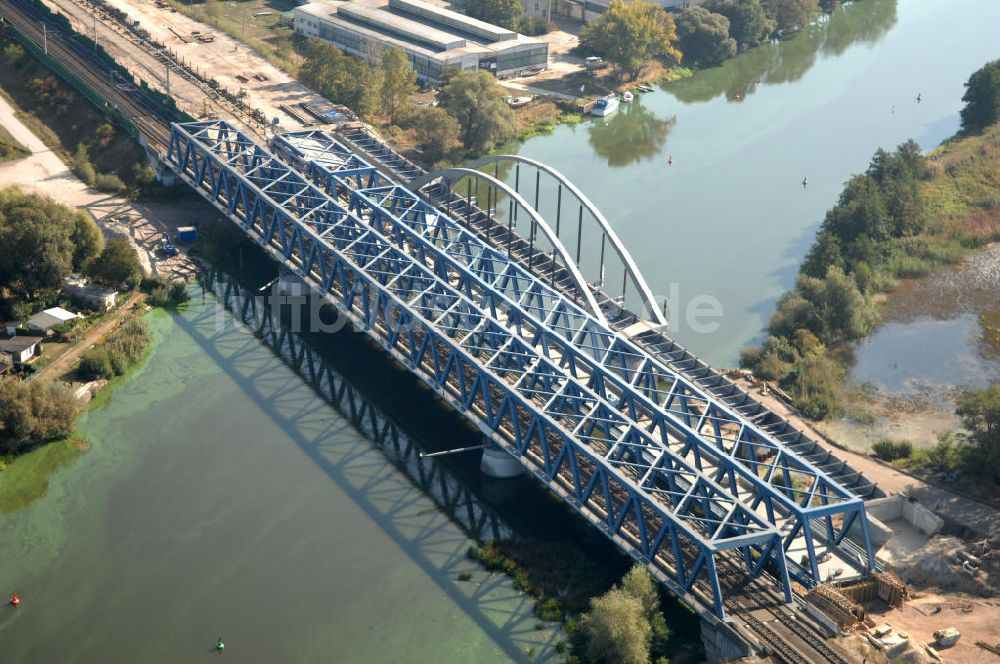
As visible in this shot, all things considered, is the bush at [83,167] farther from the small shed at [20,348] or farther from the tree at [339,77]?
the small shed at [20,348]

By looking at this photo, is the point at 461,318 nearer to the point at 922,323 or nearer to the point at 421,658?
the point at 421,658

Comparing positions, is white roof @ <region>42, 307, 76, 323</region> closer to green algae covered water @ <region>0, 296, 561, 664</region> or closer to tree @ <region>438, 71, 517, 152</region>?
green algae covered water @ <region>0, 296, 561, 664</region>

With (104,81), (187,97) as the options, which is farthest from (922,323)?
(104,81)

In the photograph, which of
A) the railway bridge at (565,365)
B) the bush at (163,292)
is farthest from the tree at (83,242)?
the railway bridge at (565,365)

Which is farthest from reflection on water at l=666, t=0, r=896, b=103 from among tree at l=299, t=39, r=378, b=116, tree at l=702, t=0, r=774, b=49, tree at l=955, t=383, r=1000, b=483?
tree at l=955, t=383, r=1000, b=483

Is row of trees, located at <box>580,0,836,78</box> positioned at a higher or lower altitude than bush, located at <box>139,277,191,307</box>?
higher

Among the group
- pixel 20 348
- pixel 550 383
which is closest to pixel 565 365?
pixel 550 383
